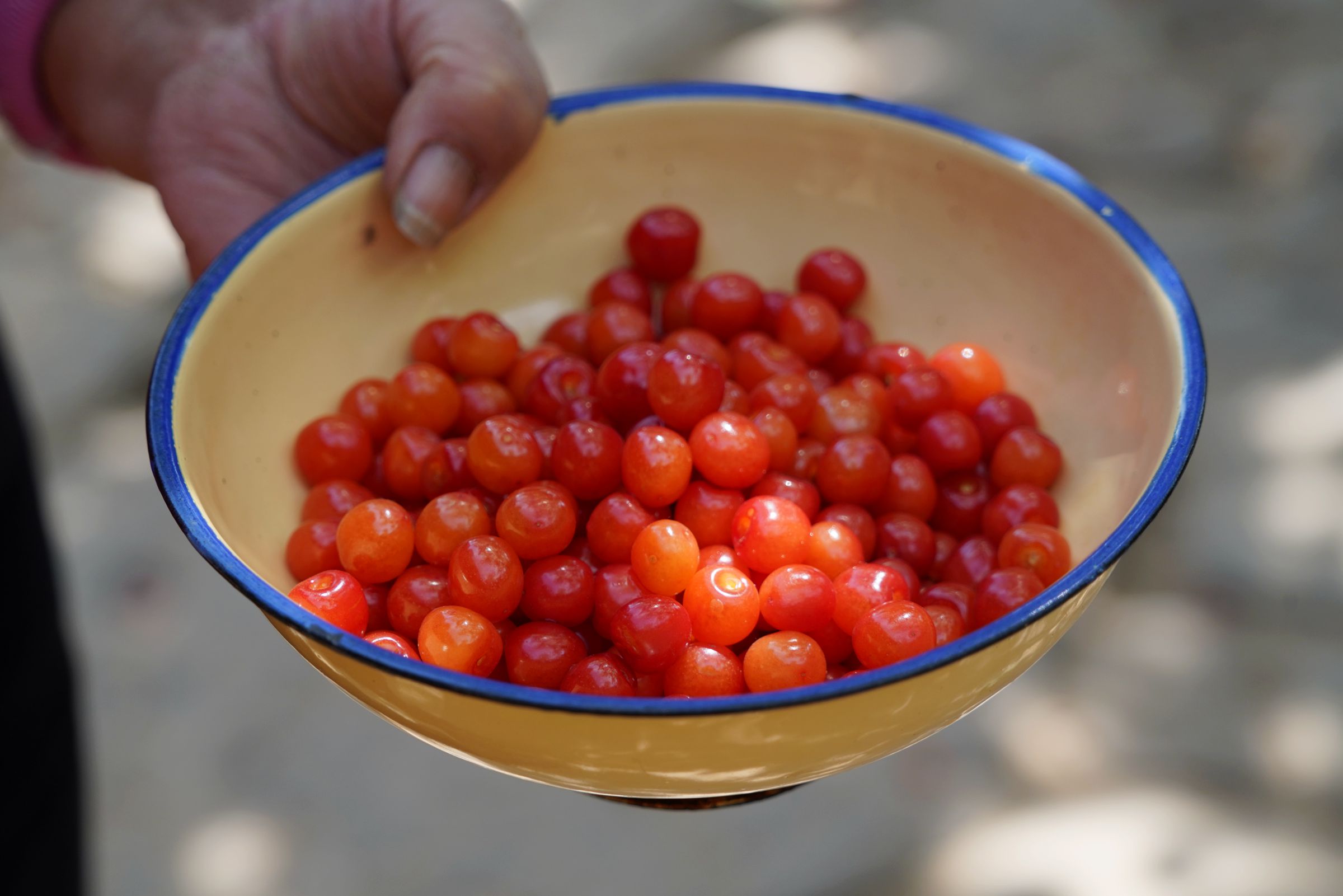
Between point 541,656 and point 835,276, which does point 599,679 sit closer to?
point 541,656

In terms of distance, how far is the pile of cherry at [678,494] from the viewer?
41.0 inches

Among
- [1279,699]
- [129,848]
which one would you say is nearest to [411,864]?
[129,848]

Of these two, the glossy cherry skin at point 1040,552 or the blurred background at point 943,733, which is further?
the blurred background at point 943,733

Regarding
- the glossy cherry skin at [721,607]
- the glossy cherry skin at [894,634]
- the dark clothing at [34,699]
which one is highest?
the glossy cherry skin at [894,634]

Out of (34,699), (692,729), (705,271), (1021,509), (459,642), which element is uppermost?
(1021,509)

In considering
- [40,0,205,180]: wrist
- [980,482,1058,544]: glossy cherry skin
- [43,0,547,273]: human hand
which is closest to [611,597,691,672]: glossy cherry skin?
[980,482,1058,544]: glossy cherry skin

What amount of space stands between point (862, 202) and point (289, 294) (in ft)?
2.06

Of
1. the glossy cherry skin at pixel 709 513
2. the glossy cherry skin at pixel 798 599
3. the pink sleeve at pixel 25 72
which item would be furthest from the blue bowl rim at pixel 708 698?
the pink sleeve at pixel 25 72

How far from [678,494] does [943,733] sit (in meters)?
1.16

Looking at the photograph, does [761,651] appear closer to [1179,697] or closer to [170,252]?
[1179,697]

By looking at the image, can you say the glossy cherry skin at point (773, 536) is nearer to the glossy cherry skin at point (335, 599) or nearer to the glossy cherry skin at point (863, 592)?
the glossy cherry skin at point (863, 592)

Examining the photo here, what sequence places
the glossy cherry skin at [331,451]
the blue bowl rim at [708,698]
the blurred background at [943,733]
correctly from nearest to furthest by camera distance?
the blue bowl rim at [708,698] < the glossy cherry skin at [331,451] < the blurred background at [943,733]

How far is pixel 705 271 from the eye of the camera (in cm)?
146

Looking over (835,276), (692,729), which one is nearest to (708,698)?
(692,729)
